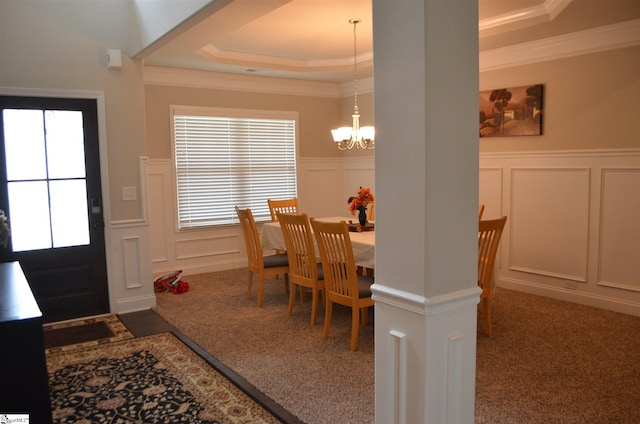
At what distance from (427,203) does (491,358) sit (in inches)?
84.0

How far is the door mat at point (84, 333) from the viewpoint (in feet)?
13.0

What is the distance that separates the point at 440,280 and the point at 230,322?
9.48ft

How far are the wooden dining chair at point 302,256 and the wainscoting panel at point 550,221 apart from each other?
2.19 meters

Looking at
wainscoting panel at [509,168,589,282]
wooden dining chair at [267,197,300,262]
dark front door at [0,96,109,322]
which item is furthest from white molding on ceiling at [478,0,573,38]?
dark front door at [0,96,109,322]

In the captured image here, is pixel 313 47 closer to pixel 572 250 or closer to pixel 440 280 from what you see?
pixel 572 250

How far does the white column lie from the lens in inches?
71.0

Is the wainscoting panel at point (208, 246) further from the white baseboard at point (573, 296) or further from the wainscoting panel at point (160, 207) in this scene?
the white baseboard at point (573, 296)

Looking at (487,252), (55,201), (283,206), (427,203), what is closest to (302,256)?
(487,252)

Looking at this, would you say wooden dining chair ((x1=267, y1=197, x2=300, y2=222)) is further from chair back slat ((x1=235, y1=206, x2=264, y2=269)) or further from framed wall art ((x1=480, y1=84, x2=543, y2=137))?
framed wall art ((x1=480, y1=84, x2=543, y2=137))

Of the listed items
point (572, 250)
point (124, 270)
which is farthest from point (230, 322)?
point (572, 250)

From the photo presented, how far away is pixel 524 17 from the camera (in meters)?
4.16

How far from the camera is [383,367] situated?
6.70 feet

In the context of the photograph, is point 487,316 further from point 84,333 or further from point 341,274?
point 84,333

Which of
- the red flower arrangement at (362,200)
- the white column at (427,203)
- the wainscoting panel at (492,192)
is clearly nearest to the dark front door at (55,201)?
the red flower arrangement at (362,200)
